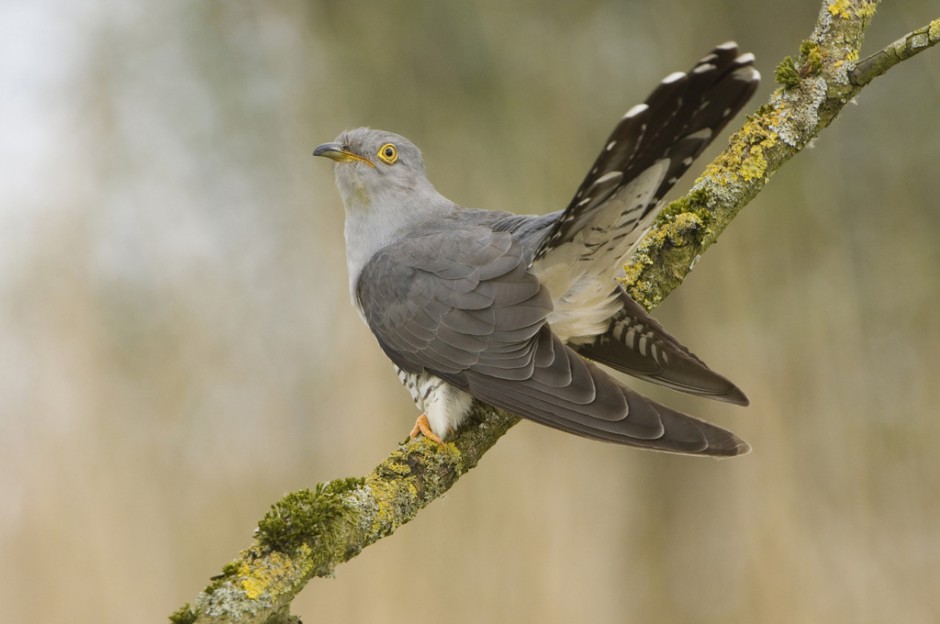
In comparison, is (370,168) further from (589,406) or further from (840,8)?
(840,8)

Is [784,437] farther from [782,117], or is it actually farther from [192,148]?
[192,148]

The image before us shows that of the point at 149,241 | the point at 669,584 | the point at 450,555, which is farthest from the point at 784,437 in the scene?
the point at 149,241

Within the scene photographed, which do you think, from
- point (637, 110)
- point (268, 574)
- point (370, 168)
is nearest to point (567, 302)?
point (637, 110)

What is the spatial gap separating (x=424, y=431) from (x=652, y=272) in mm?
842

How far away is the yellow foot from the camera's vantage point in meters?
2.38

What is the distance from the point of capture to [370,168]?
10.8ft

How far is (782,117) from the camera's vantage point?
2506mm

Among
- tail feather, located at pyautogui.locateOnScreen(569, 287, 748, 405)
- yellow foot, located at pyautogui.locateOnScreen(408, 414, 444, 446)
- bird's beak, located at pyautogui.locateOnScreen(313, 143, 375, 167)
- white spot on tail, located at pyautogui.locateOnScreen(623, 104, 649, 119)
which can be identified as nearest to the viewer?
white spot on tail, located at pyautogui.locateOnScreen(623, 104, 649, 119)

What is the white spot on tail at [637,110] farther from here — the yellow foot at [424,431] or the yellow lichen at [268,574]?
the yellow lichen at [268,574]

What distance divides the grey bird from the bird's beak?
360 mm

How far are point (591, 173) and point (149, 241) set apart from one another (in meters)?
3.12

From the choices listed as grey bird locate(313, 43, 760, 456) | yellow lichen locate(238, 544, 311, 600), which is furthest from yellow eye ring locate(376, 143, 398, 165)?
yellow lichen locate(238, 544, 311, 600)

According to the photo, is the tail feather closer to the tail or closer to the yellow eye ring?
→ the tail

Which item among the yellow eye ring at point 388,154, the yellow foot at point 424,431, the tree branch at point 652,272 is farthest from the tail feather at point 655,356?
the yellow eye ring at point 388,154
